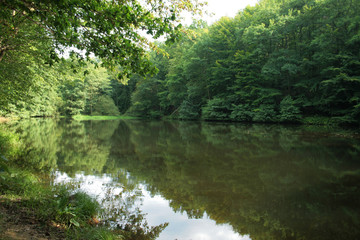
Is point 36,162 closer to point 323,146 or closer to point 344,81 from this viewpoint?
point 323,146

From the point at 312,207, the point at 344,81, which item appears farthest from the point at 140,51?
the point at 344,81

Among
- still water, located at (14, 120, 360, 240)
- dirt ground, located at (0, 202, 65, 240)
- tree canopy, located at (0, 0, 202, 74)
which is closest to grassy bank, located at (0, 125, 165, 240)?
dirt ground, located at (0, 202, 65, 240)

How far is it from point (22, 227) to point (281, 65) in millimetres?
26308

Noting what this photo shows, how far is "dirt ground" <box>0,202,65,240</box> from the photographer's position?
267 cm

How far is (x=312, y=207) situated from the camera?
4590 millimetres

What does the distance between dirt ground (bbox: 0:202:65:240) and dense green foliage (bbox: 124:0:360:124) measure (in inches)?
436

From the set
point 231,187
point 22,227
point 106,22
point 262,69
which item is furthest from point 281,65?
point 22,227

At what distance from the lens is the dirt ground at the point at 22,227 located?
2668 millimetres

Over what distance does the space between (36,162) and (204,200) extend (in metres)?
6.42

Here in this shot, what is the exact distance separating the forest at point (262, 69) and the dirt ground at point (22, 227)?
2.72 meters

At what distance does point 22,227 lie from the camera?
9.55 feet

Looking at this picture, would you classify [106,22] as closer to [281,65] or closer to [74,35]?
[74,35]

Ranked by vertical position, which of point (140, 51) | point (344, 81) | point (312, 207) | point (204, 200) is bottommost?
point (204, 200)

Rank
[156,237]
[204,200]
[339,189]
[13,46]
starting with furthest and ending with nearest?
[13,46] < [339,189] < [204,200] < [156,237]
